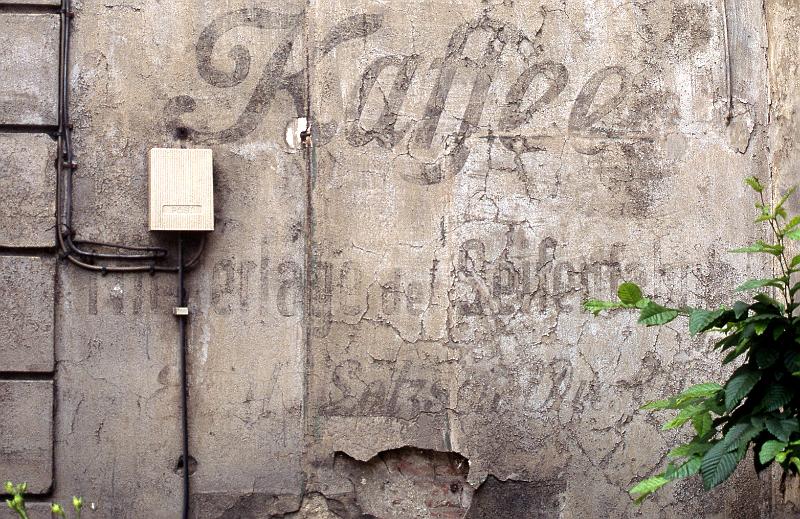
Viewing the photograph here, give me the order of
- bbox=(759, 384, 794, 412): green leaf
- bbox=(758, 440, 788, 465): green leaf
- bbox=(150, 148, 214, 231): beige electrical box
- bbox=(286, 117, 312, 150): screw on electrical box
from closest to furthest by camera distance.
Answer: bbox=(758, 440, 788, 465): green leaf < bbox=(759, 384, 794, 412): green leaf < bbox=(150, 148, 214, 231): beige electrical box < bbox=(286, 117, 312, 150): screw on electrical box

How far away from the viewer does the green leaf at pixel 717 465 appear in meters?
2.46

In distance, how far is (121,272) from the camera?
13.7 feet

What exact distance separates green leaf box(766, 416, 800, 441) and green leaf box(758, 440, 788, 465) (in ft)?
0.06

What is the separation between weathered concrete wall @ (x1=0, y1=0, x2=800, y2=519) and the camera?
4.16 m

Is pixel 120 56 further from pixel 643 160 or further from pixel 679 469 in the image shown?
pixel 679 469

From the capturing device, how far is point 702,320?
8.63 ft

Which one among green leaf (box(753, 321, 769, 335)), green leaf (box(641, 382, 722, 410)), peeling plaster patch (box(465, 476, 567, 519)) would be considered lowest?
peeling plaster patch (box(465, 476, 567, 519))

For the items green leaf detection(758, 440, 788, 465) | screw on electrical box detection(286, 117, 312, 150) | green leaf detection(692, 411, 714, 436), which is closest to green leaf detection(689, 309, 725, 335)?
green leaf detection(692, 411, 714, 436)

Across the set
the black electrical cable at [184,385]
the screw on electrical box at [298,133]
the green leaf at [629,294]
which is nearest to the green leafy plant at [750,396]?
the green leaf at [629,294]

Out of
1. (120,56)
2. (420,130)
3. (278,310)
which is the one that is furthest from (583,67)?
(120,56)

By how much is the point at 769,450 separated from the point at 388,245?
223 cm

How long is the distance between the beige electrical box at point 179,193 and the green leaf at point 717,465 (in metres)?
2.40

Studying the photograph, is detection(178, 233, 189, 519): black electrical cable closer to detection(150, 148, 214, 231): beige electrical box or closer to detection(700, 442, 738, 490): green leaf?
detection(150, 148, 214, 231): beige electrical box

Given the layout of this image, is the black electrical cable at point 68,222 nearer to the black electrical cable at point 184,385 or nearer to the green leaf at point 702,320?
the black electrical cable at point 184,385
